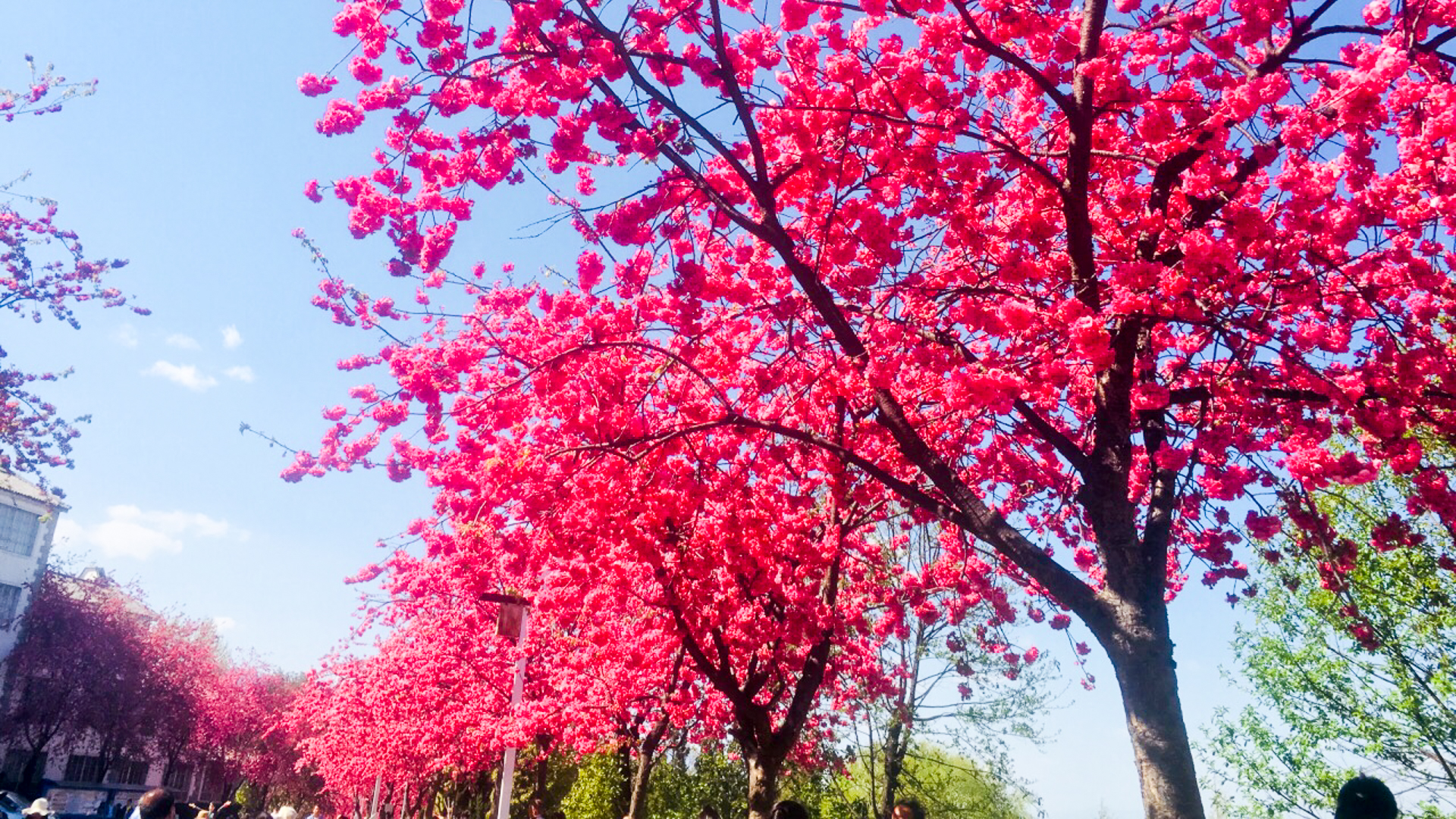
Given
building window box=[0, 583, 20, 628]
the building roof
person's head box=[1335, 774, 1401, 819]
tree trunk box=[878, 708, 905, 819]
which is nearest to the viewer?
person's head box=[1335, 774, 1401, 819]

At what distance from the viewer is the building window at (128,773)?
43734mm

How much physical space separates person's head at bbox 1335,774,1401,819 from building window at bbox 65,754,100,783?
47636 mm

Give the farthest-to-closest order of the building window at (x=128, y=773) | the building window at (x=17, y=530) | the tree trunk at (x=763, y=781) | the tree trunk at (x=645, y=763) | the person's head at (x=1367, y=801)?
1. the building window at (x=128, y=773)
2. the building window at (x=17, y=530)
3. the tree trunk at (x=645, y=763)
4. the tree trunk at (x=763, y=781)
5. the person's head at (x=1367, y=801)

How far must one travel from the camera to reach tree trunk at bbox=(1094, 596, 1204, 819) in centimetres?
581

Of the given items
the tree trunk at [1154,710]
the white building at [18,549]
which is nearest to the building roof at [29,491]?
the white building at [18,549]

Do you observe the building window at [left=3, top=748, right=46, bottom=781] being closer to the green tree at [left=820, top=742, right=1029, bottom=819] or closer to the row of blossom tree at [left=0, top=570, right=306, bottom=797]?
the row of blossom tree at [left=0, top=570, right=306, bottom=797]

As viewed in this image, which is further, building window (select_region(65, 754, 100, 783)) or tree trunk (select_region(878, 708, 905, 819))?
building window (select_region(65, 754, 100, 783))

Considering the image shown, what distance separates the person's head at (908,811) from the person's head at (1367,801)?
2400mm

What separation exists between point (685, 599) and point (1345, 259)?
750 cm

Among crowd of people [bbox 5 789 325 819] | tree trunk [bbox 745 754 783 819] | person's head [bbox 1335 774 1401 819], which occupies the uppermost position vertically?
person's head [bbox 1335 774 1401 819]

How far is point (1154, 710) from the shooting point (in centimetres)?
599

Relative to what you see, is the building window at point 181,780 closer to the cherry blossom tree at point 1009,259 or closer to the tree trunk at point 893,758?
the tree trunk at point 893,758

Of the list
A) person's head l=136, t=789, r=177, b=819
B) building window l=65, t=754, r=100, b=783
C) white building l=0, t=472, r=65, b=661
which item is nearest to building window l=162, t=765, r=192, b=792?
building window l=65, t=754, r=100, b=783

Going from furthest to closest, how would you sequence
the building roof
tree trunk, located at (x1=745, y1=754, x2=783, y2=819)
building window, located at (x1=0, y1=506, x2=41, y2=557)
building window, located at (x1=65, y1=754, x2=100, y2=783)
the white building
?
building window, located at (x1=65, y1=754, x2=100, y2=783) < the building roof < building window, located at (x1=0, y1=506, x2=41, y2=557) < the white building < tree trunk, located at (x1=745, y1=754, x2=783, y2=819)
